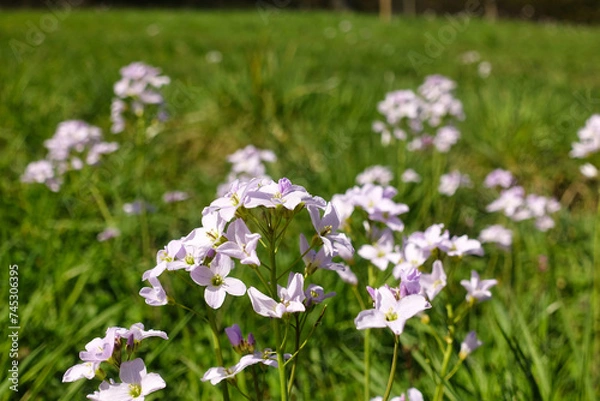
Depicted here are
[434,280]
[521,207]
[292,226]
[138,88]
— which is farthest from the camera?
[292,226]


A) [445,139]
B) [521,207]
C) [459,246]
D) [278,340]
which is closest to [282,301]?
[278,340]

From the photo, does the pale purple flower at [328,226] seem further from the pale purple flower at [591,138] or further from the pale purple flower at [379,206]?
the pale purple flower at [591,138]

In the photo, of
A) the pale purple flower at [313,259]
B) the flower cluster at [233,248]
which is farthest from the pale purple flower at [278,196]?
the pale purple flower at [313,259]

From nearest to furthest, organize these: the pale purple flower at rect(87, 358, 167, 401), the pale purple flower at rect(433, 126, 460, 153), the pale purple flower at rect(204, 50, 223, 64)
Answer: the pale purple flower at rect(87, 358, 167, 401), the pale purple flower at rect(433, 126, 460, 153), the pale purple flower at rect(204, 50, 223, 64)

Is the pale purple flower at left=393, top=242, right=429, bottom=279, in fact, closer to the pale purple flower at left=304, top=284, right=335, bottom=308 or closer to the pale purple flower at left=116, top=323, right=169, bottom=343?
the pale purple flower at left=304, top=284, right=335, bottom=308

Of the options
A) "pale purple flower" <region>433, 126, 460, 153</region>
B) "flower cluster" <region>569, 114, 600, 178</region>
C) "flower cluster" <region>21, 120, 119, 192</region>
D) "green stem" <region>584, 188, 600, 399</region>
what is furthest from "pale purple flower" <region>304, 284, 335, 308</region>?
"pale purple flower" <region>433, 126, 460, 153</region>

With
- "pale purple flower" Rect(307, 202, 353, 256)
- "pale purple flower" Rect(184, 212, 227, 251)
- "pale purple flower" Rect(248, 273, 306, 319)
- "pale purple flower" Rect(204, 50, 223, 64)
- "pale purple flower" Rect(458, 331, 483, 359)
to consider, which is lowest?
"pale purple flower" Rect(204, 50, 223, 64)

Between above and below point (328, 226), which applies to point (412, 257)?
below

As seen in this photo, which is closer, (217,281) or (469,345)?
(217,281)

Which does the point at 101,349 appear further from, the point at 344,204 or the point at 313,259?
the point at 344,204
